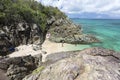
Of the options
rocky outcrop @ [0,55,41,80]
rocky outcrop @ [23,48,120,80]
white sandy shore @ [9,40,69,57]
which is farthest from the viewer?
white sandy shore @ [9,40,69,57]

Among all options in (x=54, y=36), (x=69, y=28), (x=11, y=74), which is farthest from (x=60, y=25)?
(x=11, y=74)

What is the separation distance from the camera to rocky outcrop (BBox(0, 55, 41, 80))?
2609 cm

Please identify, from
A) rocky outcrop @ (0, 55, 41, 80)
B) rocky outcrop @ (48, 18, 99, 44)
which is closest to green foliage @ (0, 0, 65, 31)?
rocky outcrop @ (48, 18, 99, 44)

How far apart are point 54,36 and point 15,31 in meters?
14.3

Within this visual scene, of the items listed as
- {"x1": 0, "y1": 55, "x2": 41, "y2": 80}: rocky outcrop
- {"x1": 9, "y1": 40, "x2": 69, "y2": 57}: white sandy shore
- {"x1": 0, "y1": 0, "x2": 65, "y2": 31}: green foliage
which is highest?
{"x1": 0, "y1": 0, "x2": 65, "y2": 31}: green foliage

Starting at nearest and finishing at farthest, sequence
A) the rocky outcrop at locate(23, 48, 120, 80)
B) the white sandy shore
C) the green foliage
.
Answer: the rocky outcrop at locate(23, 48, 120, 80), the white sandy shore, the green foliage

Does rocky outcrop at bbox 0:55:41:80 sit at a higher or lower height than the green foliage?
lower

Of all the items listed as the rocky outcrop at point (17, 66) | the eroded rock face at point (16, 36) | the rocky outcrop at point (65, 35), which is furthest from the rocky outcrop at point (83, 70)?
the rocky outcrop at point (65, 35)

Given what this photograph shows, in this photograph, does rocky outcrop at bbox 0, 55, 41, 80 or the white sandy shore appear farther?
the white sandy shore

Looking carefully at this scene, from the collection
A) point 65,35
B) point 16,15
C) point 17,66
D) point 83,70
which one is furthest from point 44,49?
point 83,70

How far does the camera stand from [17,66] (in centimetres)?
2766

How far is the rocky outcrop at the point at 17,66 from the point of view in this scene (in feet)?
85.6

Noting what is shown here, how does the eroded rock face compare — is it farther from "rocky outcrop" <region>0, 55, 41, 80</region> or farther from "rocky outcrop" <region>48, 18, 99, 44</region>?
"rocky outcrop" <region>0, 55, 41, 80</region>

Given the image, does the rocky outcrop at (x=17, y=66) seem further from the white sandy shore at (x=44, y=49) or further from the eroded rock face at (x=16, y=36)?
the eroded rock face at (x=16, y=36)
